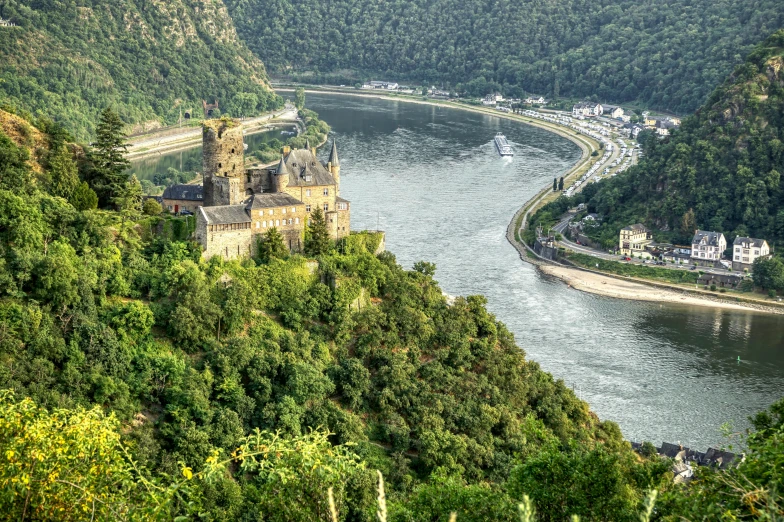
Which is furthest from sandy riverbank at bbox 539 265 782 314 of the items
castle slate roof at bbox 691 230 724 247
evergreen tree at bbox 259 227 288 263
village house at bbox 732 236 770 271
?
evergreen tree at bbox 259 227 288 263

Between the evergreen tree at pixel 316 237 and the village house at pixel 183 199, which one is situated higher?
the village house at pixel 183 199

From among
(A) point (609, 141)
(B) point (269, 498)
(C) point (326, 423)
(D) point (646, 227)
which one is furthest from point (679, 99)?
(B) point (269, 498)

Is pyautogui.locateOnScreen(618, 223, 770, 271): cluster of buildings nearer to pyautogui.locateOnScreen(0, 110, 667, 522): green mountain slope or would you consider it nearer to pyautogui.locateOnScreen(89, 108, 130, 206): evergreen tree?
pyautogui.locateOnScreen(0, 110, 667, 522): green mountain slope

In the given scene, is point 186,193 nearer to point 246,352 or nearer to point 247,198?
point 247,198

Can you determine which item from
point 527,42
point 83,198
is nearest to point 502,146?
point 527,42

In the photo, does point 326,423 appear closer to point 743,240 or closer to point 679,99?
point 743,240

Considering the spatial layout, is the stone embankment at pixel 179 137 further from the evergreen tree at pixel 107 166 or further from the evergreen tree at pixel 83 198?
the evergreen tree at pixel 83 198

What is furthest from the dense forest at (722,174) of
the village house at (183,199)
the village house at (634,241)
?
the village house at (183,199)
